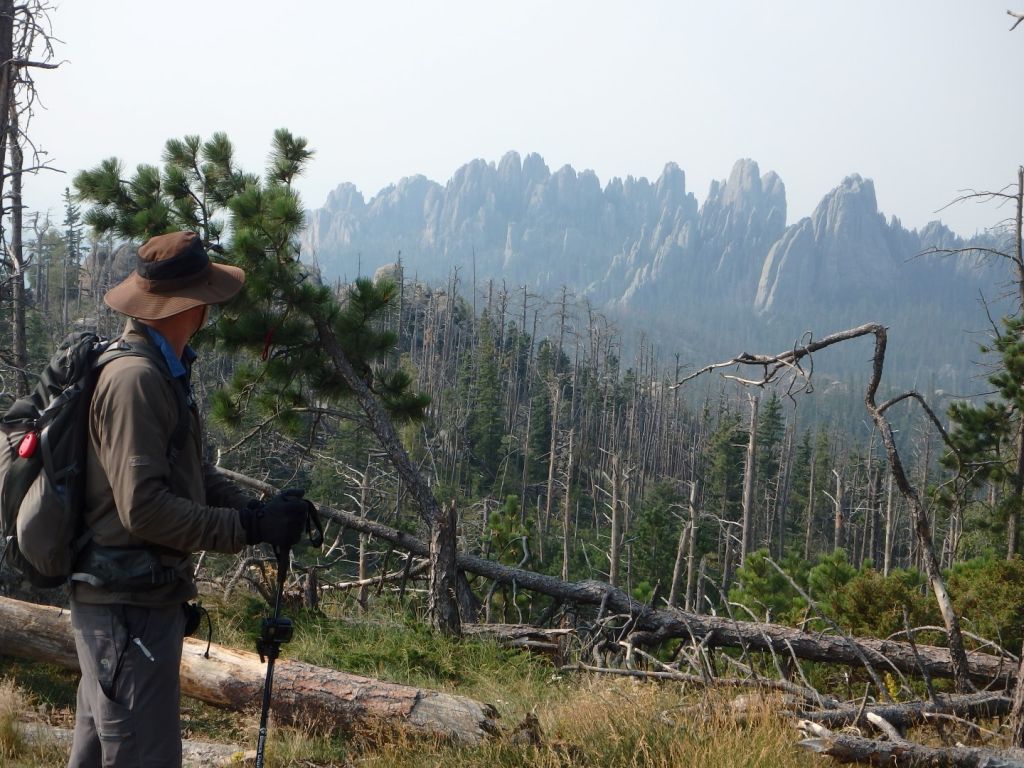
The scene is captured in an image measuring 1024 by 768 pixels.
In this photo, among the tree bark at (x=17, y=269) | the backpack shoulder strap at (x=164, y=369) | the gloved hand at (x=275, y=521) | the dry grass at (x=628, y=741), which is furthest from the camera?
the tree bark at (x=17, y=269)

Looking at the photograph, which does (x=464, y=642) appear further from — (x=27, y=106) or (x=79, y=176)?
(x=27, y=106)

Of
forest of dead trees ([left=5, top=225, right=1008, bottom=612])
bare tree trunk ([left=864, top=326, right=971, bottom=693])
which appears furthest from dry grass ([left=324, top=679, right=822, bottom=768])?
forest of dead trees ([left=5, top=225, right=1008, bottom=612])

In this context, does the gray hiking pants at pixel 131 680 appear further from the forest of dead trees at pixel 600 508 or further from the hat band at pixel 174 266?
the forest of dead trees at pixel 600 508

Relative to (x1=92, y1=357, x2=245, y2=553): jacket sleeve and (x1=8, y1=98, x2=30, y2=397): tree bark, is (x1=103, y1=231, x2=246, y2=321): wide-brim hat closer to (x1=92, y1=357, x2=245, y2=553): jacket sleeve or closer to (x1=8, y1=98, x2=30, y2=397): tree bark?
(x1=92, y1=357, x2=245, y2=553): jacket sleeve

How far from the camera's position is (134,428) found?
2334 mm

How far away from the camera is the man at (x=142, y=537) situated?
2.34 metres

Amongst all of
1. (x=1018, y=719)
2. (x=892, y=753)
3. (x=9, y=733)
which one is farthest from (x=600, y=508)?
(x=892, y=753)

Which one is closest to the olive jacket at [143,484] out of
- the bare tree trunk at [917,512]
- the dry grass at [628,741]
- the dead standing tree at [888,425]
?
the dry grass at [628,741]

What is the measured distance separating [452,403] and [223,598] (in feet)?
142

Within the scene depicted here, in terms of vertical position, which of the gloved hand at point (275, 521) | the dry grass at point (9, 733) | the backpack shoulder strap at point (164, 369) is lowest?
the dry grass at point (9, 733)

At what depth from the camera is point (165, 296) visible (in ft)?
8.64

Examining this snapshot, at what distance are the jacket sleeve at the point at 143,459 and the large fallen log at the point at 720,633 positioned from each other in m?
3.30

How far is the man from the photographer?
7.68 feet

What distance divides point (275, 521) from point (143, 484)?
407 millimetres
